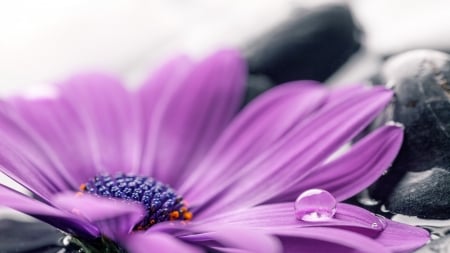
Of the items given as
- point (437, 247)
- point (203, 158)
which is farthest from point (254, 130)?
point (437, 247)

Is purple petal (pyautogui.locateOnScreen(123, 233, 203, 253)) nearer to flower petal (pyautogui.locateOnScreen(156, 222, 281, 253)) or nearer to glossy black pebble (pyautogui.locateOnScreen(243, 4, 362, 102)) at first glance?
flower petal (pyautogui.locateOnScreen(156, 222, 281, 253))

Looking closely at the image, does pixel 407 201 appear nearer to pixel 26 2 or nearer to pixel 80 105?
pixel 80 105

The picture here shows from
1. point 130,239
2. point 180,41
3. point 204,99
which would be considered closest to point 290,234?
point 130,239

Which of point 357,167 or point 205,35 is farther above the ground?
point 205,35

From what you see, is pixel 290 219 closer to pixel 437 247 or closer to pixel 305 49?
pixel 437 247

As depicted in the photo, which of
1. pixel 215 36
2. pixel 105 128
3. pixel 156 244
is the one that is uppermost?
pixel 215 36

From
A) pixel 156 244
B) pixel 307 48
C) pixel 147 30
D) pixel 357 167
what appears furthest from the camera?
pixel 147 30
